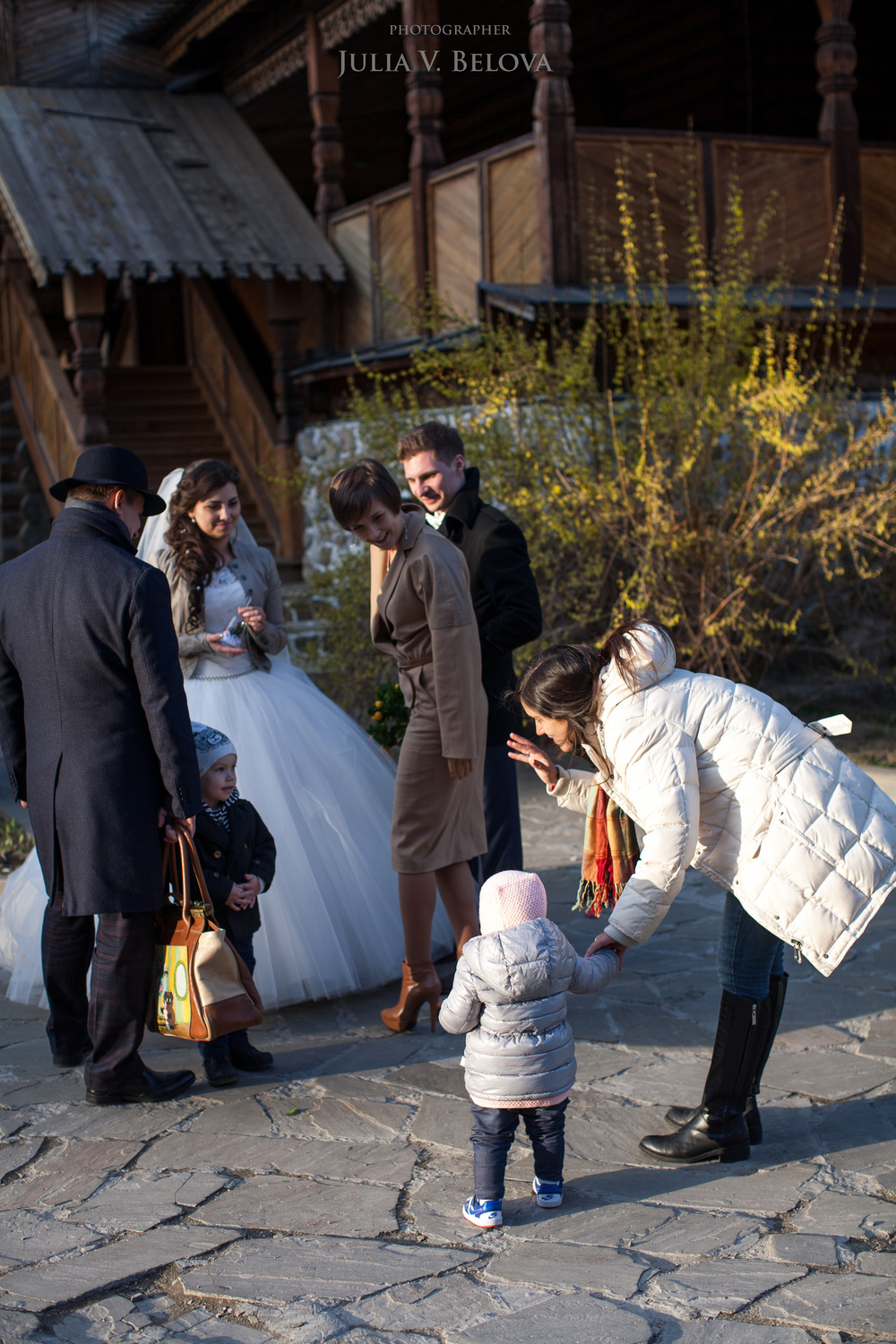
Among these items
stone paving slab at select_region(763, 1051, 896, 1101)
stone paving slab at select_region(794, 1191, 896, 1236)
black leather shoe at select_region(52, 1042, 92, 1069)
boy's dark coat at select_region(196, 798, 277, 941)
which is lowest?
stone paving slab at select_region(763, 1051, 896, 1101)

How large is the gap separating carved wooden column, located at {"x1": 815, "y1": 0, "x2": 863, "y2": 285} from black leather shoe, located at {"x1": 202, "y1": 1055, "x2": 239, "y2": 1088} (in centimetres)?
848

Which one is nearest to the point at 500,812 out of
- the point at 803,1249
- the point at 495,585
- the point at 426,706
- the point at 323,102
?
the point at 426,706

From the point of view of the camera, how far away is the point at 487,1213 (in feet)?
9.48

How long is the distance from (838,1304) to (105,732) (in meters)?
2.26

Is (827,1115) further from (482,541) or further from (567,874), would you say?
(567,874)

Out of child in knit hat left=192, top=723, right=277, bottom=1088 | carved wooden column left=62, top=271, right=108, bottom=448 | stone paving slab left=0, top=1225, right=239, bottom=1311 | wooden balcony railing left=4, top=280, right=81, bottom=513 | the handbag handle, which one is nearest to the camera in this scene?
stone paving slab left=0, top=1225, right=239, bottom=1311

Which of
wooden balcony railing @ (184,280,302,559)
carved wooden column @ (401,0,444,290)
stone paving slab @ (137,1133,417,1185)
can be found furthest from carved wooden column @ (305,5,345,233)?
stone paving slab @ (137,1133,417,1185)

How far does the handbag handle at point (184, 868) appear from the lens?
3529 millimetres

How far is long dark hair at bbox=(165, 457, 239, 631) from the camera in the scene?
441cm

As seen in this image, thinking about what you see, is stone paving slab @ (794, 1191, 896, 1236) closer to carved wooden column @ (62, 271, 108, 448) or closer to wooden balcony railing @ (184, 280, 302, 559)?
wooden balcony railing @ (184, 280, 302, 559)

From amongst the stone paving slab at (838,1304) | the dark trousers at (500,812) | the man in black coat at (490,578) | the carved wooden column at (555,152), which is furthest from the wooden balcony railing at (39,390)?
the stone paving slab at (838,1304)

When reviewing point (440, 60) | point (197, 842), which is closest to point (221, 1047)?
point (197, 842)

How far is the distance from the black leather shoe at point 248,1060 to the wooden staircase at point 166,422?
8.82 metres

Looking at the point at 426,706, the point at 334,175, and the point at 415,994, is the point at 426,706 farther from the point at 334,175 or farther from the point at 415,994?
the point at 334,175
